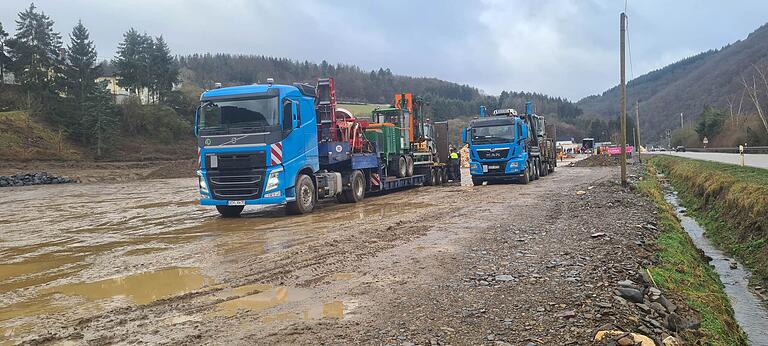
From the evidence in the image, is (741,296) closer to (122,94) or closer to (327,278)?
(327,278)

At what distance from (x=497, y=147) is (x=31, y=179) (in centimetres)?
3376

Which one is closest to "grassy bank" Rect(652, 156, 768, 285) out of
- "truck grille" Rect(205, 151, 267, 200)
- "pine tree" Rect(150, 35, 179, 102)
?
"truck grille" Rect(205, 151, 267, 200)

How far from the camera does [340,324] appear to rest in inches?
197

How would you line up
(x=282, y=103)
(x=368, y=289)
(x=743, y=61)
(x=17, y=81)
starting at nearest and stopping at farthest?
(x=368, y=289)
(x=282, y=103)
(x=17, y=81)
(x=743, y=61)

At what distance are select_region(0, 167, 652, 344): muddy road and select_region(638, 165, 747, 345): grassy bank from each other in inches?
16.0

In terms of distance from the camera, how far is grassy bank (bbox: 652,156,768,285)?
1022 cm

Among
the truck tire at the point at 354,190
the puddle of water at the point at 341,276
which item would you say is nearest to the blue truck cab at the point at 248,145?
the truck tire at the point at 354,190

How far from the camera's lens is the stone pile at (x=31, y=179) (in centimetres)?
3725

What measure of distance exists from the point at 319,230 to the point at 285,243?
1.60m

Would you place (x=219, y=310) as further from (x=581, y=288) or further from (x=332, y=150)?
(x=332, y=150)

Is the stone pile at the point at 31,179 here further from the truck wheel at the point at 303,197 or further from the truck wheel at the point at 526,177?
the truck wheel at the point at 526,177

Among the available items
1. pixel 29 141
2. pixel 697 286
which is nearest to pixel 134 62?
pixel 29 141

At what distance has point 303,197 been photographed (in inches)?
566

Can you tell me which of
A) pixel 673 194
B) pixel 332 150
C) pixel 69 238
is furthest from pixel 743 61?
pixel 69 238
